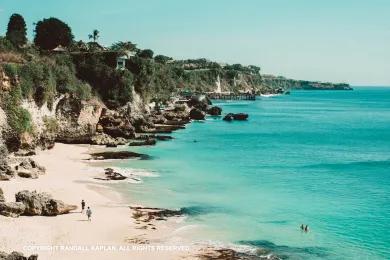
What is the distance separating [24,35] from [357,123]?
67190mm

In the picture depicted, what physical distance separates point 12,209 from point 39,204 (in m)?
1.56

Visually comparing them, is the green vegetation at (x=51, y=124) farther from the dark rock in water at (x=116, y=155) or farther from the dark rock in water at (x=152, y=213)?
the dark rock in water at (x=152, y=213)

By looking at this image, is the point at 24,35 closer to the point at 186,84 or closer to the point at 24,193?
the point at 24,193

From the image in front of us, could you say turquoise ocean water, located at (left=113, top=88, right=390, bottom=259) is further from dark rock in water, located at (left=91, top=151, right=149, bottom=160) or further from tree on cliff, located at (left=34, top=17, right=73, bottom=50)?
tree on cliff, located at (left=34, top=17, right=73, bottom=50)

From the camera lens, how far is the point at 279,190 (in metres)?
41.2

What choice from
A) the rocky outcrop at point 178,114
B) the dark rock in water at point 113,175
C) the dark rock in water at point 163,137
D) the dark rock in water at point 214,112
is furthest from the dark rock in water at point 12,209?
the dark rock in water at point 214,112

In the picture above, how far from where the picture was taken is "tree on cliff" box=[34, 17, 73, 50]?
80.8m

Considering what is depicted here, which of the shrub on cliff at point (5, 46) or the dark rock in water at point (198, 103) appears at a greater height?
the shrub on cliff at point (5, 46)

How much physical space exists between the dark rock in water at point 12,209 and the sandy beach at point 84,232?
351 millimetres

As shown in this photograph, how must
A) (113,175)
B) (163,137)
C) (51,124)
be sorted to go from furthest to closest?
(163,137)
(51,124)
(113,175)

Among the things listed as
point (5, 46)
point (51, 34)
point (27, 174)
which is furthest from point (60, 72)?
point (27, 174)

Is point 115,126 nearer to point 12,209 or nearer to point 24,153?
point 24,153

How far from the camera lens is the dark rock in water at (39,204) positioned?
3012 centimetres

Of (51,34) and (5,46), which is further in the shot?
(51,34)
